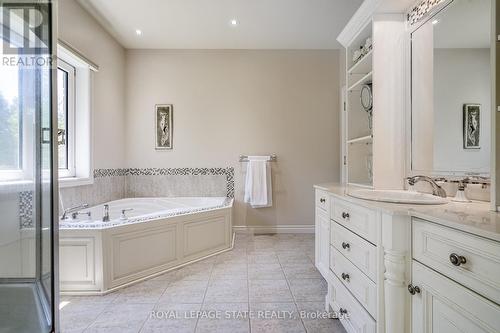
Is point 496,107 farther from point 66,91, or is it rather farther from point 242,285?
point 66,91

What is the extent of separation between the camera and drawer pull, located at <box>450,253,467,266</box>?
72 centimetres

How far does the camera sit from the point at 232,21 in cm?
294

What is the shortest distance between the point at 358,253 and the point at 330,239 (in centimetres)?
45

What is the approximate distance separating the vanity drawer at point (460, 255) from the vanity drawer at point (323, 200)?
87 cm

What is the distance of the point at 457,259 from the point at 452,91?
105 cm

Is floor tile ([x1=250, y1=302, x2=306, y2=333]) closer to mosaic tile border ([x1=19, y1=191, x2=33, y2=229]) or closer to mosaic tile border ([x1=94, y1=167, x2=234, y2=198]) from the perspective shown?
mosaic tile border ([x1=19, y1=191, x2=33, y2=229])

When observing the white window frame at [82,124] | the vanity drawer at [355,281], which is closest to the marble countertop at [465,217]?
the vanity drawer at [355,281]

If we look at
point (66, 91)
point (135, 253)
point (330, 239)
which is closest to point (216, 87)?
point (66, 91)

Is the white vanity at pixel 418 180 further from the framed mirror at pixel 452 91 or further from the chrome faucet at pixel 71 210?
the chrome faucet at pixel 71 210

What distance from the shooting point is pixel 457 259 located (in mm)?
735

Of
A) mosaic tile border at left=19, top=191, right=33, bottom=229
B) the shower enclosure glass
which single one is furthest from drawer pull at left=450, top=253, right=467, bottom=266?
mosaic tile border at left=19, top=191, right=33, bottom=229

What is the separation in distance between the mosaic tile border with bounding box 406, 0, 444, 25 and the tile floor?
2020 millimetres

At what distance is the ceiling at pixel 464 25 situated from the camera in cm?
118

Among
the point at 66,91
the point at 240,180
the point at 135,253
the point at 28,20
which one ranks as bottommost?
the point at 135,253
